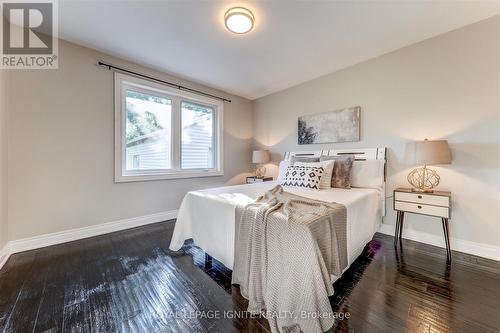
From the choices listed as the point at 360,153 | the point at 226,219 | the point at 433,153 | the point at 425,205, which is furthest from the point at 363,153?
the point at 226,219

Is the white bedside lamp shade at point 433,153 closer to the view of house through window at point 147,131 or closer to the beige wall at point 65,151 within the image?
the view of house through window at point 147,131

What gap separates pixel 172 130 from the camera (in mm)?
3543

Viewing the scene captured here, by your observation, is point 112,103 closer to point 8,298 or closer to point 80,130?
point 80,130

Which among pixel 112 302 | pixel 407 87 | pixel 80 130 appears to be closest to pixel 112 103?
pixel 80 130

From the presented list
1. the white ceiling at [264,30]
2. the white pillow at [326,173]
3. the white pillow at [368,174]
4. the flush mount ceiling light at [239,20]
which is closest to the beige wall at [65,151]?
the white ceiling at [264,30]

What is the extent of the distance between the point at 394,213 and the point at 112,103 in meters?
4.34

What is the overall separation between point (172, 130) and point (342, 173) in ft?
9.53

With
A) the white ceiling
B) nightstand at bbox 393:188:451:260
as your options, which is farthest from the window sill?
nightstand at bbox 393:188:451:260

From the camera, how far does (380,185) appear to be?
260 cm

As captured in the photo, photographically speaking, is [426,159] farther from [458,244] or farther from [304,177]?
[304,177]

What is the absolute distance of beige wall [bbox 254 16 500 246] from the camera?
2109 mm

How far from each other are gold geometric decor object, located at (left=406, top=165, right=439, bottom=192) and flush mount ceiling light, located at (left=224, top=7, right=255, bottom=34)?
2.69 meters

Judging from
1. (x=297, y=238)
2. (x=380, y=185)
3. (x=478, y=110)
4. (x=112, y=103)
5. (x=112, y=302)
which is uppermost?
(x=112, y=103)

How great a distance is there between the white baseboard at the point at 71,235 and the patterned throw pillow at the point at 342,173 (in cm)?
286
